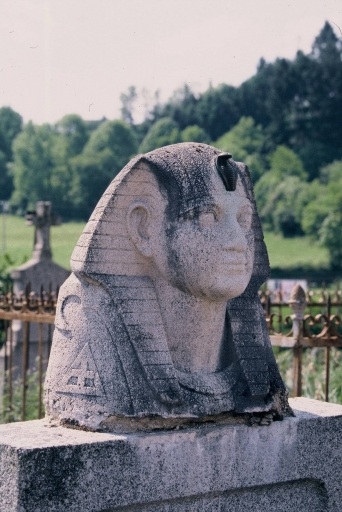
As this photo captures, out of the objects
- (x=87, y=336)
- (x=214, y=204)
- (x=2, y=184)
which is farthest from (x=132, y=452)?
(x=2, y=184)

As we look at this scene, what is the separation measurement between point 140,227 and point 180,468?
1.17 metres

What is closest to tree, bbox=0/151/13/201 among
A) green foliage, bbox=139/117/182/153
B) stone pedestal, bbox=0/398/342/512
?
green foliage, bbox=139/117/182/153

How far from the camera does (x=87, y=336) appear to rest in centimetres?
482

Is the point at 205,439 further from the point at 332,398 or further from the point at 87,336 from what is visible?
the point at 332,398

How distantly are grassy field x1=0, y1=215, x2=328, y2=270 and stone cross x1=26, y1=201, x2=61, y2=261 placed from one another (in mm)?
25284

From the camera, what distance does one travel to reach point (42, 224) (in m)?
13.4

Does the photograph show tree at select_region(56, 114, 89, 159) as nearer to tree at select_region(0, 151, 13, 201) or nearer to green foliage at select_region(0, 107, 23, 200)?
green foliage at select_region(0, 107, 23, 200)

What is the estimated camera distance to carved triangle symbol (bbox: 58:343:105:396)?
4754 millimetres

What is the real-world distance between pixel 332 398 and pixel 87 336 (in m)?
4.51

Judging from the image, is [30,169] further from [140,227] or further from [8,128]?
[140,227]

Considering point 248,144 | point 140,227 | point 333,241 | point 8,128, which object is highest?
point 8,128

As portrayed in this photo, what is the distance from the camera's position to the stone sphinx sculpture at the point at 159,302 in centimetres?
480

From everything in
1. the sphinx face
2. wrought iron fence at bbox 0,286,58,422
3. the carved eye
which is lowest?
wrought iron fence at bbox 0,286,58,422

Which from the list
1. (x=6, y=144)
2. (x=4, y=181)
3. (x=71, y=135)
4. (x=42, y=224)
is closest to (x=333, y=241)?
(x=4, y=181)
